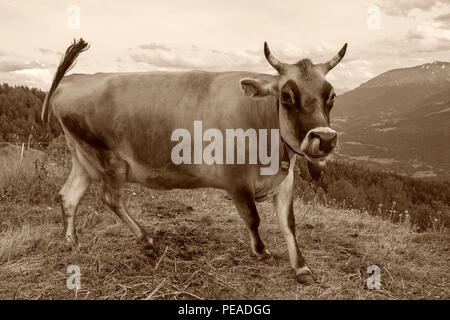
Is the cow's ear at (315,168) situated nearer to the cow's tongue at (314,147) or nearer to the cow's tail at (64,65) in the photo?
the cow's tongue at (314,147)

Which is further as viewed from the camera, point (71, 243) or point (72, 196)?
point (72, 196)

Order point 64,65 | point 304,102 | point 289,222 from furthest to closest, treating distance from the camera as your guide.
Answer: point 64,65, point 289,222, point 304,102

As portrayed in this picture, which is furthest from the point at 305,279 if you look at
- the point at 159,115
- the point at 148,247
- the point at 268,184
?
the point at 159,115

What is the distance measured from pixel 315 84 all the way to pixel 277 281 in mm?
2061

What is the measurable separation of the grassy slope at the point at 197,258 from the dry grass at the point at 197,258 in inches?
0.5

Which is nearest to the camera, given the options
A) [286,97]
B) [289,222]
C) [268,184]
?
[286,97]

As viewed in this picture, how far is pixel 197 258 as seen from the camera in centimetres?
527

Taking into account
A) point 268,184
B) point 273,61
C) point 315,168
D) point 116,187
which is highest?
point 273,61

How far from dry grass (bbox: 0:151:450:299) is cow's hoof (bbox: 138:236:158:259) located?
0.11 metres

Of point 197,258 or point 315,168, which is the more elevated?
point 315,168

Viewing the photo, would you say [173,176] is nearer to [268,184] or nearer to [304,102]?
[268,184]

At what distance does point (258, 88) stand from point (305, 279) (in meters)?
2.05
